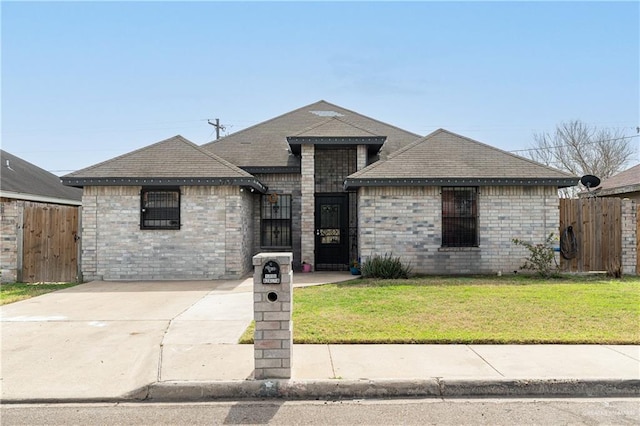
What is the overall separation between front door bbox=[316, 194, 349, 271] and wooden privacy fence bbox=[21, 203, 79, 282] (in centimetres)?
746

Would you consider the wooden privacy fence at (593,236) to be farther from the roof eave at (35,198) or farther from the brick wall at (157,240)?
the roof eave at (35,198)

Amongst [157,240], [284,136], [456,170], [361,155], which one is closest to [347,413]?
[157,240]

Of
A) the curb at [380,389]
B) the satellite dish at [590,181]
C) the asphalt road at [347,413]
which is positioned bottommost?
the asphalt road at [347,413]

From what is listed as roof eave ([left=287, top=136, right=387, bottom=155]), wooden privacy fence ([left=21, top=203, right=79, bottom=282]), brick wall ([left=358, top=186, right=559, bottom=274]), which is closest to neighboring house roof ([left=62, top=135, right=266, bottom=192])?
wooden privacy fence ([left=21, top=203, right=79, bottom=282])

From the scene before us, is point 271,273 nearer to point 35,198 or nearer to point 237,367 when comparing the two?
point 237,367

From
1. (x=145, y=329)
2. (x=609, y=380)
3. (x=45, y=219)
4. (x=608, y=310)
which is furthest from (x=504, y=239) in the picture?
(x=45, y=219)

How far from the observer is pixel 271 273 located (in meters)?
5.25

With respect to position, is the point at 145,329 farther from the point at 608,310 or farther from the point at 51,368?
the point at 608,310

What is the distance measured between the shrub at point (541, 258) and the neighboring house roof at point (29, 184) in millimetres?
18918

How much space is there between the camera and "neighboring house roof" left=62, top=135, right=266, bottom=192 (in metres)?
12.9

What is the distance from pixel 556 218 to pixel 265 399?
1165 centimetres

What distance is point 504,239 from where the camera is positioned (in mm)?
13539

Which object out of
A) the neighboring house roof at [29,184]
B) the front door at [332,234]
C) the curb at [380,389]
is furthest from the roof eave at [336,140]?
the neighboring house roof at [29,184]

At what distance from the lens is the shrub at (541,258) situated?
1284 centimetres
